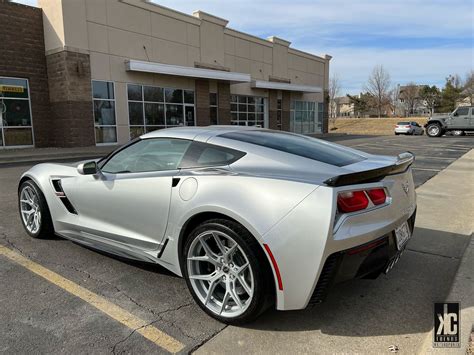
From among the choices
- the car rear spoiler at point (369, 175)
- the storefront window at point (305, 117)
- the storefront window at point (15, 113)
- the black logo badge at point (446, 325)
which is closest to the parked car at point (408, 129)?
the storefront window at point (305, 117)

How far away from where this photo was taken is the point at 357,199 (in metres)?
2.52

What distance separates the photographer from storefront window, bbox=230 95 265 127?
27.5 m

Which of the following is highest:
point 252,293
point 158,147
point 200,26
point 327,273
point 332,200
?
point 200,26

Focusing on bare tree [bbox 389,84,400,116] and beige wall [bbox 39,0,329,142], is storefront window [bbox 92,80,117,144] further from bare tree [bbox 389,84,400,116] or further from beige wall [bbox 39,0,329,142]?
bare tree [bbox 389,84,400,116]

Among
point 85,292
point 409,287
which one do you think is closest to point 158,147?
point 85,292

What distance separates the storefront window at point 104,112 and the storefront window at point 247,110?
9574 mm

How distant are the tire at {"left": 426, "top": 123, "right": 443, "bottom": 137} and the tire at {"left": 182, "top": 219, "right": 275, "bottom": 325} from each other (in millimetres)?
32126

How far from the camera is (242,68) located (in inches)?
1085

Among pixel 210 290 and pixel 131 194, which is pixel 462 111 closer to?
pixel 131 194

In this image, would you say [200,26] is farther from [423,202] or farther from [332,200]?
[332,200]

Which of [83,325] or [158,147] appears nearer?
[83,325]

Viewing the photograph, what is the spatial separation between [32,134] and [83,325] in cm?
1774

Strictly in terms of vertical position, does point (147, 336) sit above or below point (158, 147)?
below

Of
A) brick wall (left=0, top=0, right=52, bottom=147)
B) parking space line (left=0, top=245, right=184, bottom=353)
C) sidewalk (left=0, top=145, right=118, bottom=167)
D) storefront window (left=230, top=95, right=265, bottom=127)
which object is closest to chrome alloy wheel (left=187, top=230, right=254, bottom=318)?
parking space line (left=0, top=245, right=184, bottom=353)
